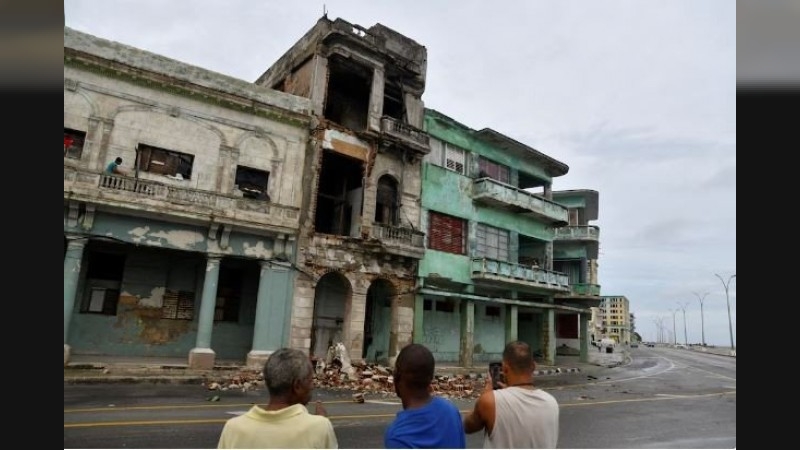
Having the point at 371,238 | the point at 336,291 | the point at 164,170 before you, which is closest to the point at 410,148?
the point at 371,238

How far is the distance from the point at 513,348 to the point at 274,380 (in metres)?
1.45

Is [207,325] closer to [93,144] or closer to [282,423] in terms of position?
[93,144]

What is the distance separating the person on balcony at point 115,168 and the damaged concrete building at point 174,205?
0.28m

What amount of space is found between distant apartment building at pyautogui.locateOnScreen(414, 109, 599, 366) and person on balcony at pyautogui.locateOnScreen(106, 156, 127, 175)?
1160 centimetres

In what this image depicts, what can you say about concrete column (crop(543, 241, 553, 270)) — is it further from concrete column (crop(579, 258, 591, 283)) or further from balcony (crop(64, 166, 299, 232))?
balcony (crop(64, 166, 299, 232))

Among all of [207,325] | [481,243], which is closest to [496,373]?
[207,325]

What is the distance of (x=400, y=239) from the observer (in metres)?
19.4

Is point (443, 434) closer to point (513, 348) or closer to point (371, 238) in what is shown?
point (513, 348)

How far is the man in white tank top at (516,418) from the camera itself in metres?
2.70

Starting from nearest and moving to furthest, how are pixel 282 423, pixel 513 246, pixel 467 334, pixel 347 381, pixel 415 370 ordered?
pixel 282 423 → pixel 415 370 → pixel 347 381 → pixel 467 334 → pixel 513 246

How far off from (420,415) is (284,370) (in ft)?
2.41
